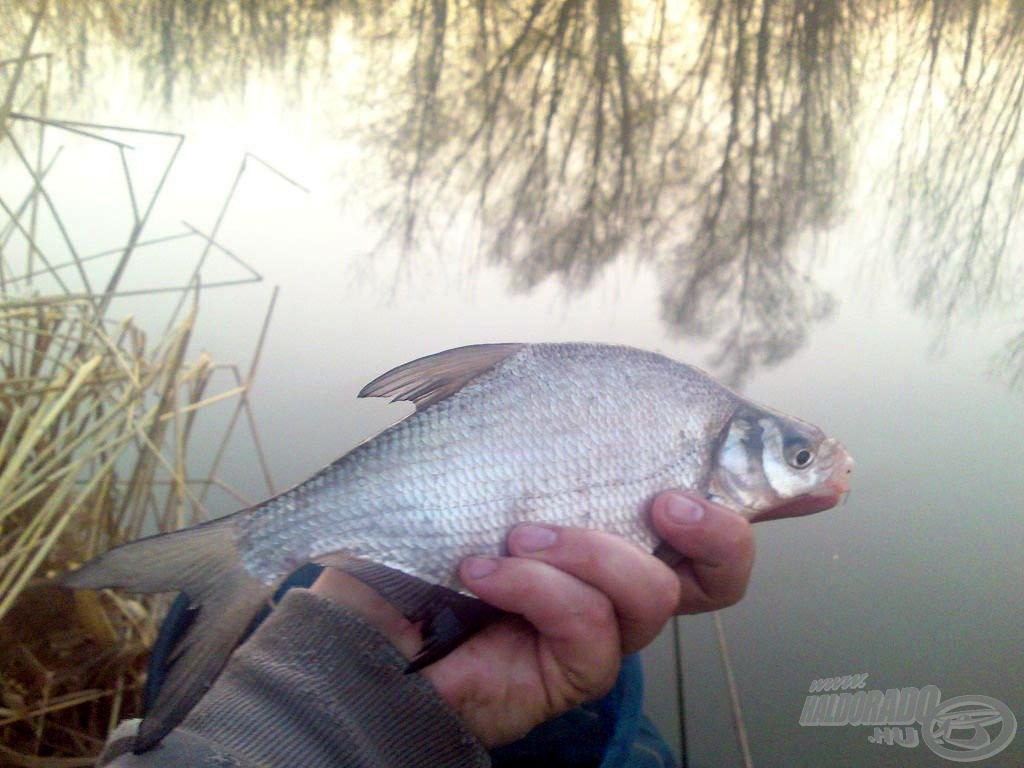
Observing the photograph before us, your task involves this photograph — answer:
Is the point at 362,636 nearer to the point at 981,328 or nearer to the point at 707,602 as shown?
the point at 707,602

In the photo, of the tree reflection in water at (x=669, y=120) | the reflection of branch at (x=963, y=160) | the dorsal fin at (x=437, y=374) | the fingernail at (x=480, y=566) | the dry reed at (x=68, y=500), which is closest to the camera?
the fingernail at (x=480, y=566)

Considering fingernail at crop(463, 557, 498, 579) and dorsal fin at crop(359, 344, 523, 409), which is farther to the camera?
dorsal fin at crop(359, 344, 523, 409)

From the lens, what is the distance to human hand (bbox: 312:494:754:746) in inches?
44.3

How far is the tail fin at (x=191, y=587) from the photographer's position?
0.96m

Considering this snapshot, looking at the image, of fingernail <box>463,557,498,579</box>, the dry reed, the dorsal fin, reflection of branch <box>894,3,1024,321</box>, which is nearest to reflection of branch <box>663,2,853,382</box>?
reflection of branch <box>894,3,1024,321</box>

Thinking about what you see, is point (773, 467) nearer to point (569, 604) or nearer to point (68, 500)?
point (569, 604)

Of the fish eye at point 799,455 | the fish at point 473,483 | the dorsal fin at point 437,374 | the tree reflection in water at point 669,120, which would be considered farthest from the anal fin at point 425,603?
the tree reflection in water at point 669,120

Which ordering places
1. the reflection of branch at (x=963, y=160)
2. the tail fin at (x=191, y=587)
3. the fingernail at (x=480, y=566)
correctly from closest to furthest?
1. the tail fin at (x=191, y=587)
2. the fingernail at (x=480, y=566)
3. the reflection of branch at (x=963, y=160)

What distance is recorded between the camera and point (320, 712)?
120cm

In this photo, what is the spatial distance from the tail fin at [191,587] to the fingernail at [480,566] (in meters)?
0.33

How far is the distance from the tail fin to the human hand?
37 cm

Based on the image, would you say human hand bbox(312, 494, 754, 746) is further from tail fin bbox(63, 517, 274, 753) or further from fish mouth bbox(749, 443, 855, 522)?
tail fin bbox(63, 517, 274, 753)

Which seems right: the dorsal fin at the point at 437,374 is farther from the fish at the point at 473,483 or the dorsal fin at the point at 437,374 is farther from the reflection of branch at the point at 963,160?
the reflection of branch at the point at 963,160

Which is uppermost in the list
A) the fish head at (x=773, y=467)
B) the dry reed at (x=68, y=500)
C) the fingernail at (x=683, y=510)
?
the fish head at (x=773, y=467)
